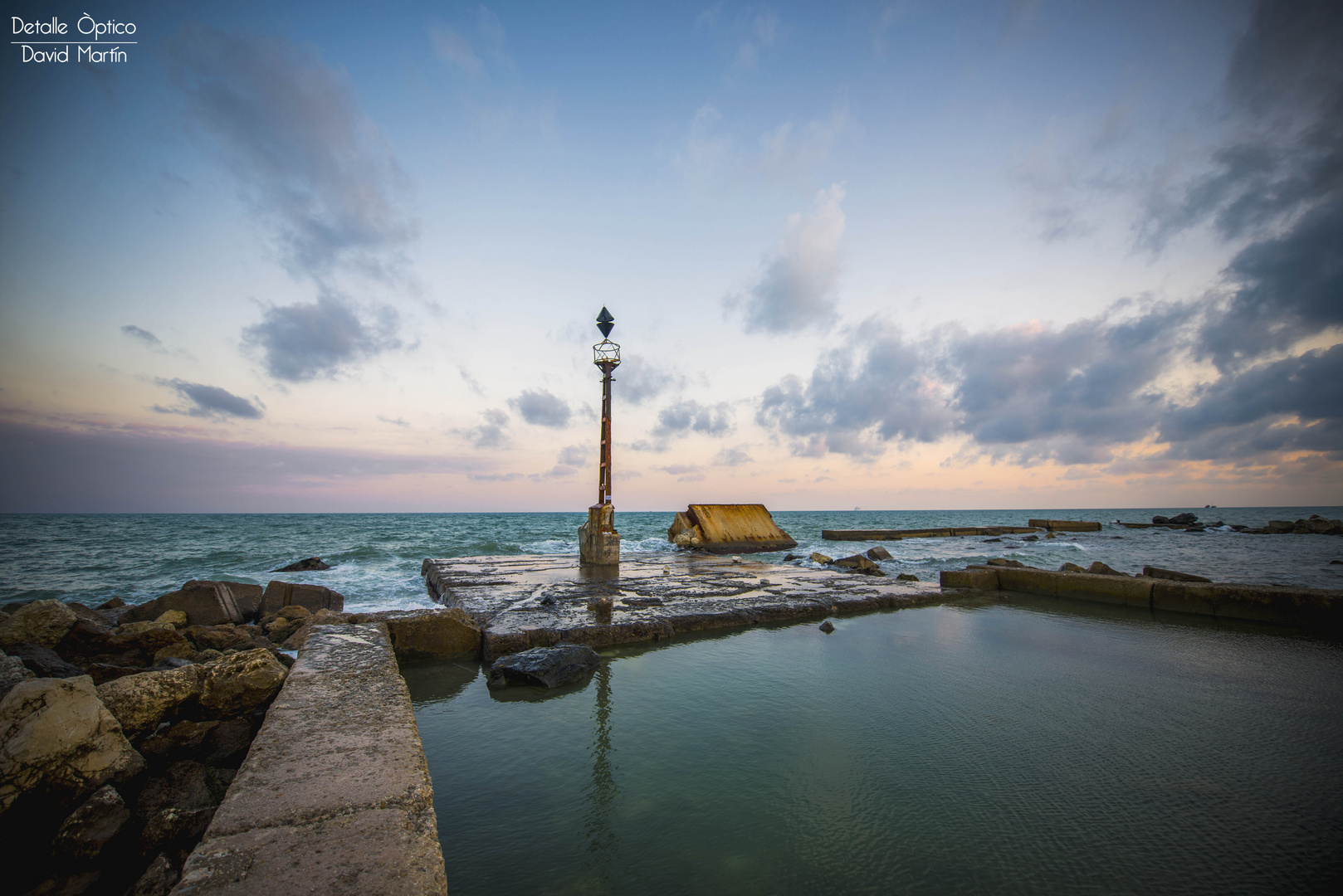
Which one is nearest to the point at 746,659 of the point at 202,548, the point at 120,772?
the point at 120,772

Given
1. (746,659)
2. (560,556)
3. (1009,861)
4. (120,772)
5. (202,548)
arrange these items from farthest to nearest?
1. (202,548)
2. (560,556)
3. (746,659)
4. (120,772)
5. (1009,861)

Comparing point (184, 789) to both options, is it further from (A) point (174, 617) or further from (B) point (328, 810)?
(A) point (174, 617)

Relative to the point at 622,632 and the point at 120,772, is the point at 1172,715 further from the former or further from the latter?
the point at 120,772

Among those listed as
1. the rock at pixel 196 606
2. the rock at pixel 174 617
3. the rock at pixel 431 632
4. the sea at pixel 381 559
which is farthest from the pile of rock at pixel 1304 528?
the rock at pixel 174 617

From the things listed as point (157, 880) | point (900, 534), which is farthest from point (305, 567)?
point (900, 534)

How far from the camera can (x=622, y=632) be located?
6070mm

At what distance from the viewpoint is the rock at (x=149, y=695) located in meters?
3.19

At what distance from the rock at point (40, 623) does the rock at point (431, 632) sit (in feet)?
8.17

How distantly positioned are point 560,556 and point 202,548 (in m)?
18.8

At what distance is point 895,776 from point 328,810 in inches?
116

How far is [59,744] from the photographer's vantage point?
2492mm

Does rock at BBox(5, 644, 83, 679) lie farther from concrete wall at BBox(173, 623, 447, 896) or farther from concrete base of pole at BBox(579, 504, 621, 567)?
concrete base of pole at BBox(579, 504, 621, 567)

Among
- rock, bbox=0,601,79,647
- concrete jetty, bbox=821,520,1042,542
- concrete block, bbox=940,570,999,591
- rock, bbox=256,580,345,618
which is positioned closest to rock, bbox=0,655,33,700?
rock, bbox=0,601,79,647

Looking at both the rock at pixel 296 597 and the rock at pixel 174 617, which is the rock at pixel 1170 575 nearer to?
the rock at pixel 296 597
